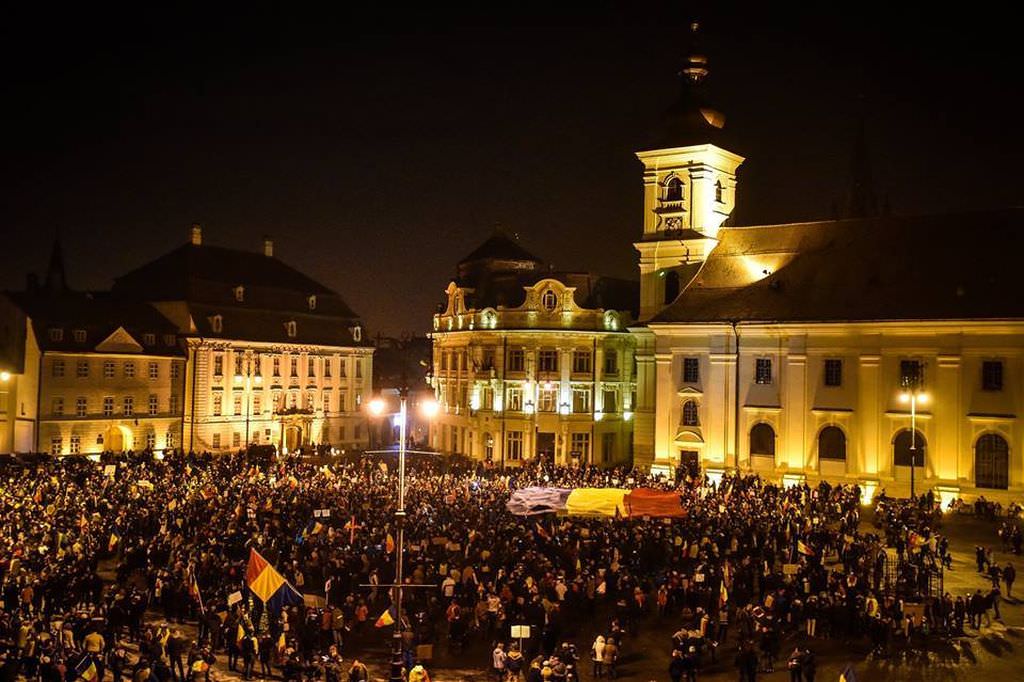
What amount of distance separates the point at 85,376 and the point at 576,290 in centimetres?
2976

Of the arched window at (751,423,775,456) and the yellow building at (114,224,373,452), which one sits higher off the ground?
the yellow building at (114,224,373,452)

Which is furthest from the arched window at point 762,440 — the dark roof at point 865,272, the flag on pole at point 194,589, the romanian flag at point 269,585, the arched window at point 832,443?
the romanian flag at point 269,585

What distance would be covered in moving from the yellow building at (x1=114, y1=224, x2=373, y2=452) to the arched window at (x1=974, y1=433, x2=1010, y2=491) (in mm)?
43335

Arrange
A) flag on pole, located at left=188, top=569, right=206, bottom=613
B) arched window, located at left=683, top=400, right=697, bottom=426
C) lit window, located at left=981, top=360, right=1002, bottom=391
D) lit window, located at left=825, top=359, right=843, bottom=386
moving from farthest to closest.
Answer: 1. arched window, located at left=683, top=400, right=697, bottom=426
2. lit window, located at left=825, top=359, right=843, bottom=386
3. lit window, located at left=981, top=360, right=1002, bottom=391
4. flag on pole, located at left=188, top=569, right=206, bottom=613

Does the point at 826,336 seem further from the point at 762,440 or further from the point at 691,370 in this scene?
the point at 691,370

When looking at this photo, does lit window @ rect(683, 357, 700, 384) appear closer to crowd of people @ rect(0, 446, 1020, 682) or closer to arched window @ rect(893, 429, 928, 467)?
arched window @ rect(893, 429, 928, 467)

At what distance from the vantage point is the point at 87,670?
18.9 m

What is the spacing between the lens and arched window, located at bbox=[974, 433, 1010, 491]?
41125 mm

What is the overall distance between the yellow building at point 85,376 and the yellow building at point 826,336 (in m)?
29.4

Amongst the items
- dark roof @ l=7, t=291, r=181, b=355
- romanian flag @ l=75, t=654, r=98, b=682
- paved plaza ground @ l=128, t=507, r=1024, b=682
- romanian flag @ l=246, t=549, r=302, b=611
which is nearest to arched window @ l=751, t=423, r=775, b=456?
paved plaza ground @ l=128, t=507, r=1024, b=682

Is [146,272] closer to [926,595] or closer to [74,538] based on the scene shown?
[74,538]

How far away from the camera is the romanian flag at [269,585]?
22.1m

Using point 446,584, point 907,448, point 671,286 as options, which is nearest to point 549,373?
point 671,286

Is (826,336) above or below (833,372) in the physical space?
above
